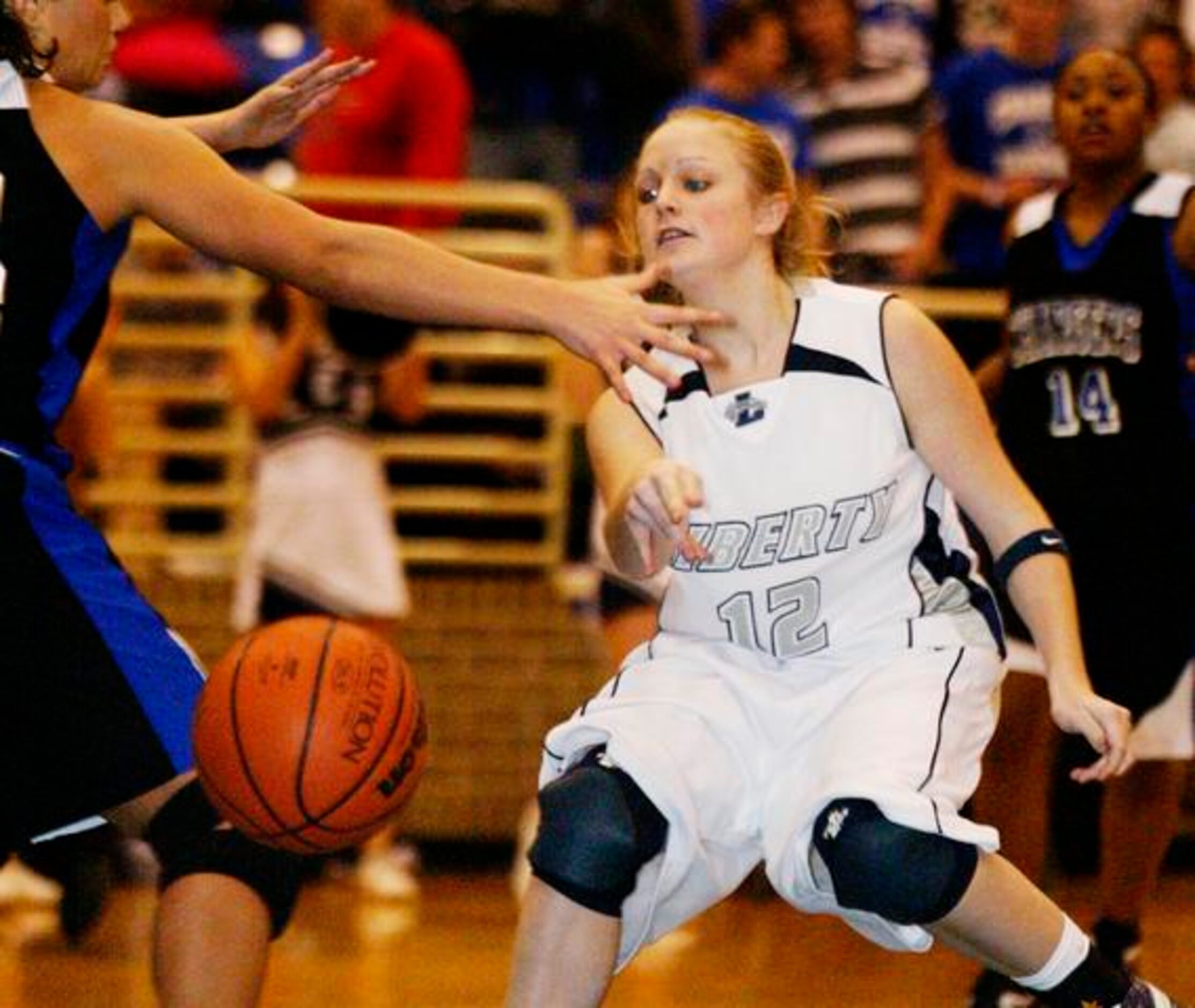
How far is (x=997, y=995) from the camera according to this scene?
566 centimetres

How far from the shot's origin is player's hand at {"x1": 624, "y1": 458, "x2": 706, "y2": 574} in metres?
3.68

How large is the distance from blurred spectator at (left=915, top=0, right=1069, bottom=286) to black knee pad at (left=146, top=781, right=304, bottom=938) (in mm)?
5357

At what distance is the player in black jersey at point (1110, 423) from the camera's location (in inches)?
224

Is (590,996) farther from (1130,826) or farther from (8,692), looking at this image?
(1130,826)

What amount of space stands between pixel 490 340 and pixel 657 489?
19.1 feet

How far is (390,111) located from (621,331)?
5508 mm

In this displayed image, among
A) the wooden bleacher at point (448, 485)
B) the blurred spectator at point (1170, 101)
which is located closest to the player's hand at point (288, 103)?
the wooden bleacher at point (448, 485)

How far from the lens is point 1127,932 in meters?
5.80

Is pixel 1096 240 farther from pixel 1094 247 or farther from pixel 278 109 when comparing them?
pixel 278 109

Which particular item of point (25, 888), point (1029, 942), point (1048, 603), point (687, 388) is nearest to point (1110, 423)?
point (1048, 603)

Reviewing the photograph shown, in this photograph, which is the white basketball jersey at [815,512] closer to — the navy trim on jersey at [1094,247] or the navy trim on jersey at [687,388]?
the navy trim on jersey at [687,388]

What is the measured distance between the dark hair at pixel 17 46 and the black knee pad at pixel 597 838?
139 cm

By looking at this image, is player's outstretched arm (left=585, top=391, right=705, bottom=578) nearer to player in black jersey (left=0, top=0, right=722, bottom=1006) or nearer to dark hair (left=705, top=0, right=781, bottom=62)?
player in black jersey (left=0, top=0, right=722, bottom=1006)

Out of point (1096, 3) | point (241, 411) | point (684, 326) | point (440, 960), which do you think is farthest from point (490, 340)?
point (684, 326)
